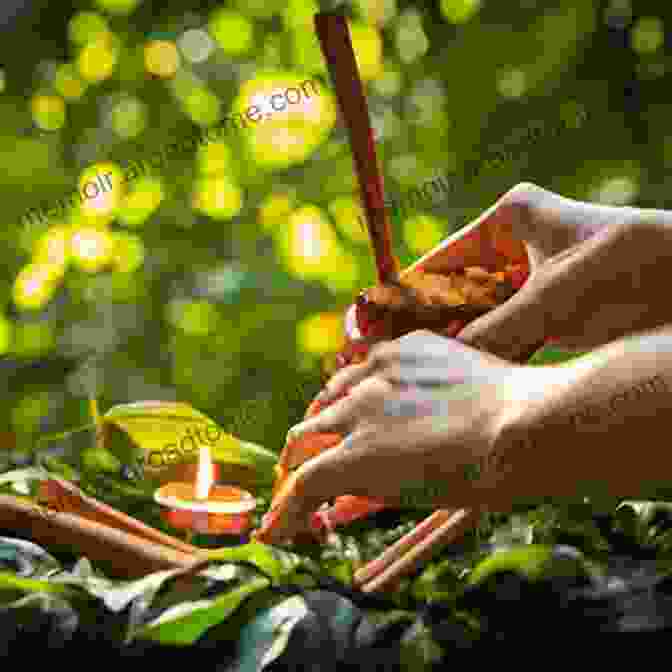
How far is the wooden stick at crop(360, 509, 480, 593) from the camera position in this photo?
685 millimetres

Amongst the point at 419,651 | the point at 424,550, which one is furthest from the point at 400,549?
the point at 419,651

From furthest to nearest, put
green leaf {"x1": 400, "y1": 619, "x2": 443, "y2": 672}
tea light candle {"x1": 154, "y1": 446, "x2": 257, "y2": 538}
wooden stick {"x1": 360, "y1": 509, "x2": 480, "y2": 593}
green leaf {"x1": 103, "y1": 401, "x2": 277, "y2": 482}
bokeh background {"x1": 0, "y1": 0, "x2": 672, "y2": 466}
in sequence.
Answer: bokeh background {"x1": 0, "y1": 0, "x2": 672, "y2": 466}
green leaf {"x1": 103, "y1": 401, "x2": 277, "y2": 482}
tea light candle {"x1": 154, "y1": 446, "x2": 257, "y2": 538}
wooden stick {"x1": 360, "y1": 509, "x2": 480, "y2": 593}
green leaf {"x1": 400, "y1": 619, "x2": 443, "y2": 672}

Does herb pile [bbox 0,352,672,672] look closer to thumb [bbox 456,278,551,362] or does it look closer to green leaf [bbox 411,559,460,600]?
green leaf [bbox 411,559,460,600]

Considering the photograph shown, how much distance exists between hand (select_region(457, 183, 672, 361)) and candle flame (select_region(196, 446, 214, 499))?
0.26 meters

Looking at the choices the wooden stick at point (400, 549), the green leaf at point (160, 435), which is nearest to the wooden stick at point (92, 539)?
the wooden stick at point (400, 549)

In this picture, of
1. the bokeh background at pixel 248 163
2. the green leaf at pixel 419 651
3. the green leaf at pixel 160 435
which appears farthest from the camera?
the bokeh background at pixel 248 163

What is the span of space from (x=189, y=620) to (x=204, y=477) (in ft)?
0.84

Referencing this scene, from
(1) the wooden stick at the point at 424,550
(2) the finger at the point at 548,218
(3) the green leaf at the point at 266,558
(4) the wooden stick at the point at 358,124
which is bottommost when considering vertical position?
(1) the wooden stick at the point at 424,550

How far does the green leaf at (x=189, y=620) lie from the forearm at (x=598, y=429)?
17cm

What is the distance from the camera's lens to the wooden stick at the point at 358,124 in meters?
0.72

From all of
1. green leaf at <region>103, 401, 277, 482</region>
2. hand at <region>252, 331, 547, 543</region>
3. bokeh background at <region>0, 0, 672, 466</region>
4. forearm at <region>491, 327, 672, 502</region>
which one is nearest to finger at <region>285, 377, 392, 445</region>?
hand at <region>252, 331, 547, 543</region>

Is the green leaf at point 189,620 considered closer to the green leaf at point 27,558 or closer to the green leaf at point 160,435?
the green leaf at point 27,558

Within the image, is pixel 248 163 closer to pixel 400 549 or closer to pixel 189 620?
pixel 400 549

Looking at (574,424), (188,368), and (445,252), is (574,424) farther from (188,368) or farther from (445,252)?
(188,368)
